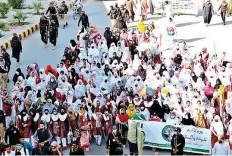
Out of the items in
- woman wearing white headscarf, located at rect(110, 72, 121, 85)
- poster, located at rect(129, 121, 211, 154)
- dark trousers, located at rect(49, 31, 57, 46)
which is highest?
dark trousers, located at rect(49, 31, 57, 46)

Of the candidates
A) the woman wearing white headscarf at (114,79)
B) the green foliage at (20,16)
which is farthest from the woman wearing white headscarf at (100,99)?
the green foliage at (20,16)

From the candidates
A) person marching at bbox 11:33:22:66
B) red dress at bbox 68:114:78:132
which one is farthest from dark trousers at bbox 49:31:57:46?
red dress at bbox 68:114:78:132

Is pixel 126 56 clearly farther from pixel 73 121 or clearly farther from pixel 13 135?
pixel 13 135

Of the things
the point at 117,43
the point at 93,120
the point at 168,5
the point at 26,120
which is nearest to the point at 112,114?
the point at 93,120

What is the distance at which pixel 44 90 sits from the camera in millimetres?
17000

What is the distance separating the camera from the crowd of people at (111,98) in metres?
14.3

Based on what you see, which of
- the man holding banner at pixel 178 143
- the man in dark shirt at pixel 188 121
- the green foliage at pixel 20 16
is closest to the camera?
the man holding banner at pixel 178 143

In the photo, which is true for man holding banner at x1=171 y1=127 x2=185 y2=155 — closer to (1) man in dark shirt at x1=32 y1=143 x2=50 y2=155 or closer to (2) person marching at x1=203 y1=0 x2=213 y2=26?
(1) man in dark shirt at x1=32 y1=143 x2=50 y2=155

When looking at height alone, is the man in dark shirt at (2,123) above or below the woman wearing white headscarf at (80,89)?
below

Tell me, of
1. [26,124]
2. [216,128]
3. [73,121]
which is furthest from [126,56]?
[216,128]

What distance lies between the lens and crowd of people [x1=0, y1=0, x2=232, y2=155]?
14.3 metres

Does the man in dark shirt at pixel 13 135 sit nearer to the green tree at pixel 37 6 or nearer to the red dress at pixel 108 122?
the red dress at pixel 108 122

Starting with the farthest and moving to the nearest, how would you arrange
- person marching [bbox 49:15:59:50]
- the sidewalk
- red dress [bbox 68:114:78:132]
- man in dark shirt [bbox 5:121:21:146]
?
1. the sidewalk
2. person marching [bbox 49:15:59:50]
3. red dress [bbox 68:114:78:132]
4. man in dark shirt [bbox 5:121:21:146]

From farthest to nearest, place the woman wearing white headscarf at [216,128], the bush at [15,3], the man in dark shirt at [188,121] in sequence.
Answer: the bush at [15,3] → the man in dark shirt at [188,121] → the woman wearing white headscarf at [216,128]
